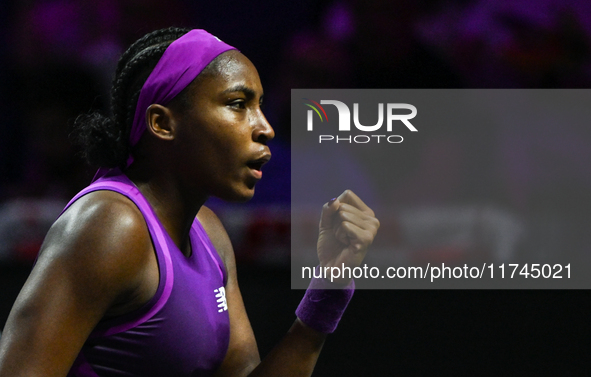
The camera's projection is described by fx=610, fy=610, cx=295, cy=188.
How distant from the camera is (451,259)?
1.91 meters

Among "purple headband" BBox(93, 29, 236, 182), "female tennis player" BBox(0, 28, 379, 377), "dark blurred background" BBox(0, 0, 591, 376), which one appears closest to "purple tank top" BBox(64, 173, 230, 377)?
"female tennis player" BBox(0, 28, 379, 377)

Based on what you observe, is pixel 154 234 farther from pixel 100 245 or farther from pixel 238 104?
pixel 238 104

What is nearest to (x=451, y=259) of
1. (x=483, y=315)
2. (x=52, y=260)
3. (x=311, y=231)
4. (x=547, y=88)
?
(x=483, y=315)

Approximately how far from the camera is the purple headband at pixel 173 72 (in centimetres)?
86

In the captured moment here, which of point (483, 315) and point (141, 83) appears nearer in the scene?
point (141, 83)

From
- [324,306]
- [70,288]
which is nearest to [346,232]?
[324,306]

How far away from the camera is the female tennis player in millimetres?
717

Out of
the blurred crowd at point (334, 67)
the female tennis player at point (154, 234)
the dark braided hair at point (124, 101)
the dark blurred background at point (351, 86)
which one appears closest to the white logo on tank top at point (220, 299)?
the female tennis player at point (154, 234)

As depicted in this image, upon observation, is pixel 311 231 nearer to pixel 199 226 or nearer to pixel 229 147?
pixel 199 226

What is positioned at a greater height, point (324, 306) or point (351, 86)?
point (351, 86)

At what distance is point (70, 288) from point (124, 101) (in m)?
0.32

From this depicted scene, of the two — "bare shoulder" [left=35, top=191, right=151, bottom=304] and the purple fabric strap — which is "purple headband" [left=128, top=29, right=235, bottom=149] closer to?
"bare shoulder" [left=35, top=191, right=151, bottom=304]

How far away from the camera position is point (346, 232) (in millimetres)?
1017

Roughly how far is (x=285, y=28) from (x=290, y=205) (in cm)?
69
